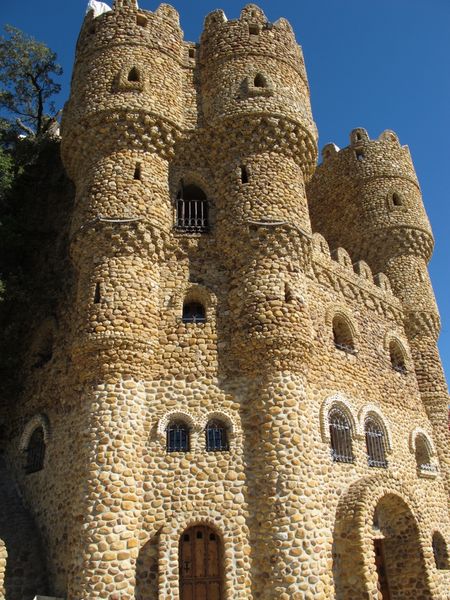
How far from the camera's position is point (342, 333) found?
20.0 m

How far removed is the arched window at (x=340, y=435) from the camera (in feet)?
55.5

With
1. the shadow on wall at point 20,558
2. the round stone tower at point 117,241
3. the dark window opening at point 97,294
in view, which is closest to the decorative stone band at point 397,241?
the round stone tower at point 117,241

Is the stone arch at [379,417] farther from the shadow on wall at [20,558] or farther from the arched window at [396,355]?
the shadow on wall at [20,558]

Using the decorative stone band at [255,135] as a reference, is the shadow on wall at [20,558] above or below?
below

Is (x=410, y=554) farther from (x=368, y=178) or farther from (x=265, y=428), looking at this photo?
(x=368, y=178)

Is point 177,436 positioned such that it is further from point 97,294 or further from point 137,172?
point 137,172

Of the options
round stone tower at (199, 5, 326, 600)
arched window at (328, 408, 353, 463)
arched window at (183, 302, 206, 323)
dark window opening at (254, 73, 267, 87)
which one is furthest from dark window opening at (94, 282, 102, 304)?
dark window opening at (254, 73, 267, 87)

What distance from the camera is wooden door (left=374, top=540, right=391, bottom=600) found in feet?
56.9

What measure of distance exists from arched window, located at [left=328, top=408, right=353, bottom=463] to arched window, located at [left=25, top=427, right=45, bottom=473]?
862cm

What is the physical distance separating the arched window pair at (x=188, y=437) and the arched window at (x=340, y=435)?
3.71 meters

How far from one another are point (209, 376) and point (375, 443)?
681cm

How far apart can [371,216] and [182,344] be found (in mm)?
12610

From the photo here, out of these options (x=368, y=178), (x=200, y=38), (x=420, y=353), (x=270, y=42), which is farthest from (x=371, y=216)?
(x=200, y=38)

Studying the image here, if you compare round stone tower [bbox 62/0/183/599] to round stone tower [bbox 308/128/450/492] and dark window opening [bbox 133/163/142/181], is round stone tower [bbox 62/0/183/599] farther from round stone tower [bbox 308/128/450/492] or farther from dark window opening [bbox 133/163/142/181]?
round stone tower [bbox 308/128/450/492]
